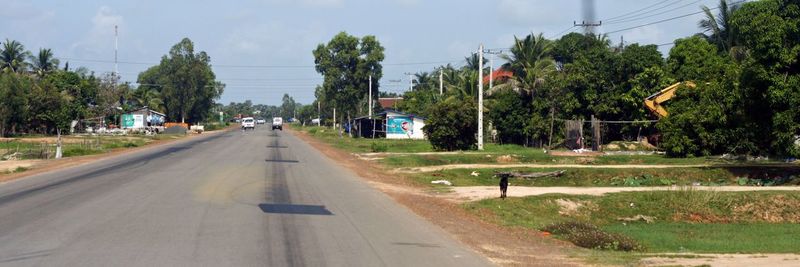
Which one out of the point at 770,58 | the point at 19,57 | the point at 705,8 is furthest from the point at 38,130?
the point at 770,58

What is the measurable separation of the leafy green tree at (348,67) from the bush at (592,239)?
298 feet

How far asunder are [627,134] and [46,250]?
4718cm

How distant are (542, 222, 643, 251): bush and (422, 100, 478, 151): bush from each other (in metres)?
33.8

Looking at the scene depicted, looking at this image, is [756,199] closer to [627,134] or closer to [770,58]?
[770,58]

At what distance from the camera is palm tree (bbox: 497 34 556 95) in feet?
198

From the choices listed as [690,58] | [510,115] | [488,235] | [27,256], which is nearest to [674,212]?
[488,235]

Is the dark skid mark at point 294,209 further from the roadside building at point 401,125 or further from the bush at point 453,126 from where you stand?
the roadside building at point 401,125

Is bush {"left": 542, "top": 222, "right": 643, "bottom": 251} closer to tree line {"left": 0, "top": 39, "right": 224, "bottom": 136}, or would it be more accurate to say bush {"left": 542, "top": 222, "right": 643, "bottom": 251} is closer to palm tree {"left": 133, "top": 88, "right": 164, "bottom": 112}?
tree line {"left": 0, "top": 39, "right": 224, "bottom": 136}

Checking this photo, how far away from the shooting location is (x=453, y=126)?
5069cm

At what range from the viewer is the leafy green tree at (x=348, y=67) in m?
107

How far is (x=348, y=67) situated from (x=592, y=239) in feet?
310

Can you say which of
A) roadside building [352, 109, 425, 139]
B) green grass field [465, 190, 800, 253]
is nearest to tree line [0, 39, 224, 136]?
roadside building [352, 109, 425, 139]

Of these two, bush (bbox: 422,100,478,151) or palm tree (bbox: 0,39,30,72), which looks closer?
bush (bbox: 422,100,478,151)

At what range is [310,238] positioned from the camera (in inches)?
511
